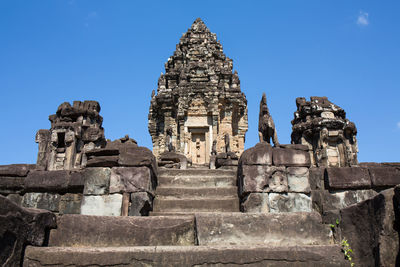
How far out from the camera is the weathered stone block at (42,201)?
20.2 feet

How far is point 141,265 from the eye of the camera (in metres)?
2.95

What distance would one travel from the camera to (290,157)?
19.4 feet

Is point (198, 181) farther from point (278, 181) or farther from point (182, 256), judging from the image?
point (182, 256)

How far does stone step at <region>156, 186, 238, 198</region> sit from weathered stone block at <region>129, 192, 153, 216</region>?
71 centimetres

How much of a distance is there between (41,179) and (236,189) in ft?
13.5

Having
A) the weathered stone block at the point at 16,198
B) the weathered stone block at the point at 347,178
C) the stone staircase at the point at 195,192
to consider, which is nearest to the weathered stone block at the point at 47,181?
the weathered stone block at the point at 16,198

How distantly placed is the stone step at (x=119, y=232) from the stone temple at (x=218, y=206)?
1cm

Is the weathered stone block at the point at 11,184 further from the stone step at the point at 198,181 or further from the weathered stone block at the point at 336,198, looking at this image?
the weathered stone block at the point at 336,198

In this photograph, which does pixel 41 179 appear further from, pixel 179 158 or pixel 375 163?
pixel 375 163

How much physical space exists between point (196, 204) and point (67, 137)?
995cm

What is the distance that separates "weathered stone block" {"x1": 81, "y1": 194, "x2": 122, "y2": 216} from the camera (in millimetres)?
5590

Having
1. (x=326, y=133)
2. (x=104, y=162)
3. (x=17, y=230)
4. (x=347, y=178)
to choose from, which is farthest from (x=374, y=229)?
(x=326, y=133)

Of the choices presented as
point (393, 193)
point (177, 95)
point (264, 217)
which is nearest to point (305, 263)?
point (264, 217)

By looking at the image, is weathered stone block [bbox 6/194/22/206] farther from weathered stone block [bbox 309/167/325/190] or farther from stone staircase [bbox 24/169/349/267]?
weathered stone block [bbox 309/167/325/190]
